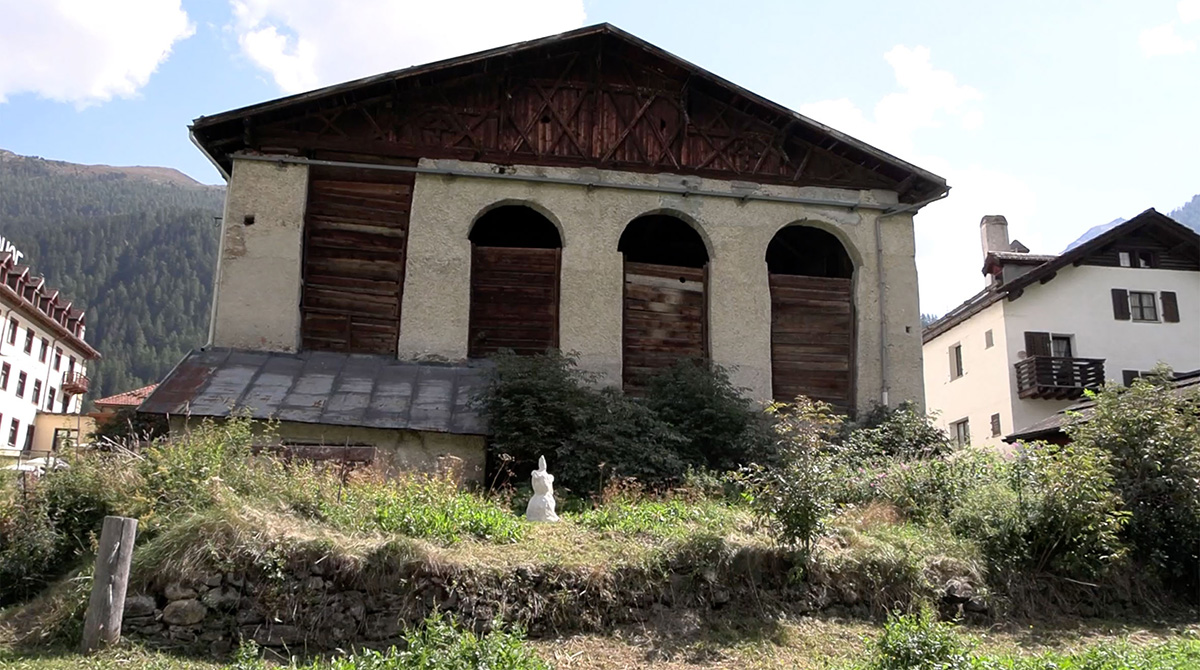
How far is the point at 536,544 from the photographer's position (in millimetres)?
9789

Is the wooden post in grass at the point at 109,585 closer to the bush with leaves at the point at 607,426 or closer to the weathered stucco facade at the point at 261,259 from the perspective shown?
the bush with leaves at the point at 607,426

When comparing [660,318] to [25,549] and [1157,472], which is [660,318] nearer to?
[1157,472]

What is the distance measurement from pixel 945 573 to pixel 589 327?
29.4 feet

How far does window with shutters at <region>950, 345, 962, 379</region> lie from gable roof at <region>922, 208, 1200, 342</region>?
5.24 ft

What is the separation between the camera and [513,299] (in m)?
17.8

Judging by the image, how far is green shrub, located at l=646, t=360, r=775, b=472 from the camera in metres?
15.3

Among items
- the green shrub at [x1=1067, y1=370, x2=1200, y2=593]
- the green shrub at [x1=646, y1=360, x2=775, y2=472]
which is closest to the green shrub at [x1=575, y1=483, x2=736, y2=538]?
the green shrub at [x1=646, y1=360, x2=775, y2=472]

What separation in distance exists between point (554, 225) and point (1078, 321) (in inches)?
811

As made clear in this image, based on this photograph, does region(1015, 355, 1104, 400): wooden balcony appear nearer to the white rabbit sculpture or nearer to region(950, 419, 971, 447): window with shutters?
region(950, 419, 971, 447): window with shutters

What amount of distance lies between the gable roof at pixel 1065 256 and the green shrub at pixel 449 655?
25.6 metres

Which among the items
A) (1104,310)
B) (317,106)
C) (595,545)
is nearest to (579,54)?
(317,106)

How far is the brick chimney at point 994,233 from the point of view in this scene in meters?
34.5

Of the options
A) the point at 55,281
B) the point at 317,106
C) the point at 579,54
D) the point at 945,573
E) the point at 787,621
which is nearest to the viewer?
the point at 787,621

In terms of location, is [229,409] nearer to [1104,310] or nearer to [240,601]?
[240,601]
